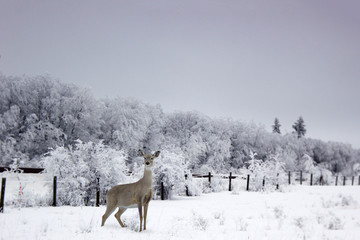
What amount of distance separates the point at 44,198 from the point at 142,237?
29.5 ft

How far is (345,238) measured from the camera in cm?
793

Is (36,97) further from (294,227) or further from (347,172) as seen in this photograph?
(347,172)

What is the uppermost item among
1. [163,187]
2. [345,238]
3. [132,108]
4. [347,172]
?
[132,108]

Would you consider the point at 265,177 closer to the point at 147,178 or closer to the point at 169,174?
the point at 169,174

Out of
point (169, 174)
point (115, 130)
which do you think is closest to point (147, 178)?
point (169, 174)

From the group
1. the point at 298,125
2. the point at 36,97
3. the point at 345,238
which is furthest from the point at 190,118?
the point at 298,125

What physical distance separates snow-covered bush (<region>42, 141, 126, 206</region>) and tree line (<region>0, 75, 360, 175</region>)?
4632mm

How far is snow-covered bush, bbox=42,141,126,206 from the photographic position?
14.8m

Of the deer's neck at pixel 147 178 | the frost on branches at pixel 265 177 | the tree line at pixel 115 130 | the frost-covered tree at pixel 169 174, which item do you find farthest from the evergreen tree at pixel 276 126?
the deer's neck at pixel 147 178

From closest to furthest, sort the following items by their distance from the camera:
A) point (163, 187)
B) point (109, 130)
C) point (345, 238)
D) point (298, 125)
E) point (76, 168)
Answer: point (345, 238)
point (76, 168)
point (163, 187)
point (109, 130)
point (298, 125)

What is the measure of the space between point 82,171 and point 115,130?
75.6ft

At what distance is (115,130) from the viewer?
38.2 m

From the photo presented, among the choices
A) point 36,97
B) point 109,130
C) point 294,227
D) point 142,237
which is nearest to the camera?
point 142,237

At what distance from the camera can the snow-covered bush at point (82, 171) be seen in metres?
14.8
